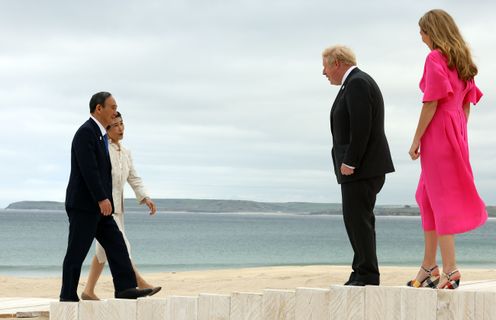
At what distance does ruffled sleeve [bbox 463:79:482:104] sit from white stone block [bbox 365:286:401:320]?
1.62 metres

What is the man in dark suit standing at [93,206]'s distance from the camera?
6.98m

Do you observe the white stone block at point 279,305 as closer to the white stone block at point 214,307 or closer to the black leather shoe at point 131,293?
the white stone block at point 214,307

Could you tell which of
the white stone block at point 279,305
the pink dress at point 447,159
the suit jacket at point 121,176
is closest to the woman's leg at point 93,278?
the suit jacket at point 121,176

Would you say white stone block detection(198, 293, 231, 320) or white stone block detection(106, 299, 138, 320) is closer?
white stone block detection(198, 293, 231, 320)

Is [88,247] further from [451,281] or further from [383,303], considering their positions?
[451,281]

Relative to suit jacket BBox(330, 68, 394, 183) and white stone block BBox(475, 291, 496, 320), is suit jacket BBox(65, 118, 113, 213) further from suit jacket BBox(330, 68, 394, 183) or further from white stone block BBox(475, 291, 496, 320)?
white stone block BBox(475, 291, 496, 320)

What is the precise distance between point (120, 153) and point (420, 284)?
10.5 ft

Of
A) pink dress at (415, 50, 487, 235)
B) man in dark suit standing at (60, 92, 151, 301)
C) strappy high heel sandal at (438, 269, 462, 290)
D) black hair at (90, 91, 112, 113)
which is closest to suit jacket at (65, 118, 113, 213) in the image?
man in dark suit standing at (60, 92, 151, 301)

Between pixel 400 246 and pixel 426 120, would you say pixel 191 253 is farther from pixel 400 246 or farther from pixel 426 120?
pixel 426 120

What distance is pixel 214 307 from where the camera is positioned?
20.6 ft

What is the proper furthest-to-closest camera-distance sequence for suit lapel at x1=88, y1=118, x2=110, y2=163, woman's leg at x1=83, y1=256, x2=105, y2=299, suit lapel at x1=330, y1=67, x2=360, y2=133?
1. woman's leg at x1=83, y1=256, x2=105, y2=299
2. suit lapel at x1=88, y1=118, x2=110, y2=163
3. suit lapel at x1=330, y1=67, x2=360, y2=133

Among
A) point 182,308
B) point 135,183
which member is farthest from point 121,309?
point 135,183

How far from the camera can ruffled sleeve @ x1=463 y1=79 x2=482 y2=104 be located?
20.4 ft

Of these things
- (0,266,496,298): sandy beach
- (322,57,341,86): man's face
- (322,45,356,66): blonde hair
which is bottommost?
(0,266,496,298): sandy beach
